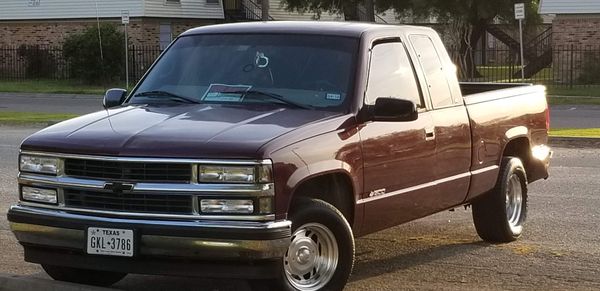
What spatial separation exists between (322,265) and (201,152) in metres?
1.14

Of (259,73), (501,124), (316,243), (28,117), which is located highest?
(259,73)

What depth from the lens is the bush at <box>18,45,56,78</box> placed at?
4306cm

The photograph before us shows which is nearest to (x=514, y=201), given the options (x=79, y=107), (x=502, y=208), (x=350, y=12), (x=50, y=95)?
(x=502, y=208)

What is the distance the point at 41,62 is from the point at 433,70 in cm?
3808

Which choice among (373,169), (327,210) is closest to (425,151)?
(373,169)

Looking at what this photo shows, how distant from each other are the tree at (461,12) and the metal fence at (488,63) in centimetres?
47

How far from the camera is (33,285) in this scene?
605 cm

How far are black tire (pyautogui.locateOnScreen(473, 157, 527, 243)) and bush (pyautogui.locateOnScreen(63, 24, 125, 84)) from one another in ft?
106

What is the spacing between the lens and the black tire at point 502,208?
321 inches

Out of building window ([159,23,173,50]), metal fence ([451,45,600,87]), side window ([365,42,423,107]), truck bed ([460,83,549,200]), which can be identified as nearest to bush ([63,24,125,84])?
building window ([159,23,173,50])

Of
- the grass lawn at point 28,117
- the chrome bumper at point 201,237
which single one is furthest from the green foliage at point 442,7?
the chrome bumper at point 201,237

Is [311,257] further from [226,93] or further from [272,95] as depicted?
[226,93]

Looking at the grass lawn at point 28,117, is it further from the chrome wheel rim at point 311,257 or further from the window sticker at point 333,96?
the chrome wheel rim at point 311,257

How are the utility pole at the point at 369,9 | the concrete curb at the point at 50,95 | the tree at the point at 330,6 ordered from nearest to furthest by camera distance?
1. the concrete curb at the point at 50,95
2. the utility pole at the point at 369,9
3. the tree at the point at 330,6
